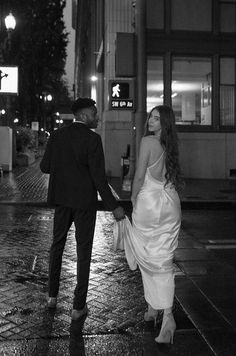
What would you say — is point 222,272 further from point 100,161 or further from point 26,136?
point 26,136

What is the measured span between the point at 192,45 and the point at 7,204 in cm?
1136

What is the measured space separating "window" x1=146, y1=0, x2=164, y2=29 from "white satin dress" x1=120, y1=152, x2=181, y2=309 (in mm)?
17488

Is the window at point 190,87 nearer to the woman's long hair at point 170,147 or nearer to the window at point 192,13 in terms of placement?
the window at point 192,13

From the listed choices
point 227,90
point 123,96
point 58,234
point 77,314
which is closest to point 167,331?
point 77,314

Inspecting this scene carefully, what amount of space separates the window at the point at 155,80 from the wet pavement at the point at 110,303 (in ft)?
41.8

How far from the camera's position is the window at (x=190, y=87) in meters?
21.0

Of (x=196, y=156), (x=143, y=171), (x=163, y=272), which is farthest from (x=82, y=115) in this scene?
(x=196, y=156)

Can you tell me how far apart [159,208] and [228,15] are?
1867cm

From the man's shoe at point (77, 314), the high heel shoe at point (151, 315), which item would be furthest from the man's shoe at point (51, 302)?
the high heel shoe at point (151, 315)

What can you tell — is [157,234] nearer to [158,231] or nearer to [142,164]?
[158,231]

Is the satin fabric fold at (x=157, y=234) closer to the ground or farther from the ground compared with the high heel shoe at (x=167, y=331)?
farther from the ground

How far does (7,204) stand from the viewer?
13.1m

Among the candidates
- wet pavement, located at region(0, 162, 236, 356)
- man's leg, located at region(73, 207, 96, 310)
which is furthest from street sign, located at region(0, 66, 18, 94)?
man's leg, located at region(73, 207, 96, 310)

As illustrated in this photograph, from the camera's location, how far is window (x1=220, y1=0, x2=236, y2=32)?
20.9m
